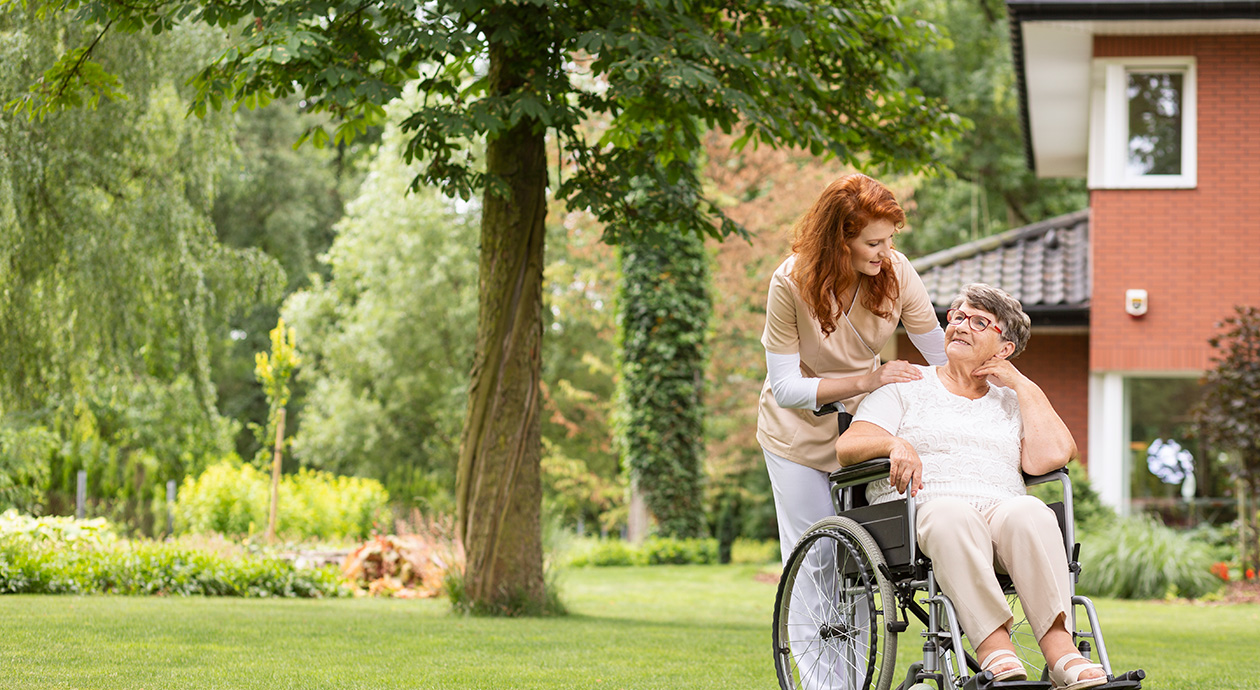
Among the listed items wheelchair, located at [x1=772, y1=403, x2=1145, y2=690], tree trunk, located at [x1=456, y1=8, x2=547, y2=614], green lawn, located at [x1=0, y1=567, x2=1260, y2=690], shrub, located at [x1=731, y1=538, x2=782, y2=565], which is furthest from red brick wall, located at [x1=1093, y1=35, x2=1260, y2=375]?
wheelchair, located at [x1=772, y1=403, x2=1145, y2=690]

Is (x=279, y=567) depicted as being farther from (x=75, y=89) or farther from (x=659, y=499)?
(x=659, y=499)

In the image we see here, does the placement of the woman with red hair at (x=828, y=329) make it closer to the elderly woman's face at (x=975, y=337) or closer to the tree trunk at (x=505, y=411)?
the elderly woman's face at (x=975, y=337)

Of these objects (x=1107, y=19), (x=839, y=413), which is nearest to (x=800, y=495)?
(x=839, y=413)

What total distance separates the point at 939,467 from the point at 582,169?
435 centimetres

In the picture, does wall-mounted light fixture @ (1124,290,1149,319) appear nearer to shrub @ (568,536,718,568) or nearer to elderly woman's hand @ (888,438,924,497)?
shrub @ (568,536,718,568)

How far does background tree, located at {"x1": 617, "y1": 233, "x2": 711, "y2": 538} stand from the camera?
1495 cm

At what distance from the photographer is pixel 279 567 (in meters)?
8.64

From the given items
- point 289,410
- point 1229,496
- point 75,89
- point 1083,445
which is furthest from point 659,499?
point 289,410

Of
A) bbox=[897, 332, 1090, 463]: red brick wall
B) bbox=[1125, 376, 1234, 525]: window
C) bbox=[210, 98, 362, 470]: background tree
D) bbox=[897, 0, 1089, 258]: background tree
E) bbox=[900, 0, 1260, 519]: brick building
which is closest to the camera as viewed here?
bbox=[900, 0, 1260, 519]: brick building

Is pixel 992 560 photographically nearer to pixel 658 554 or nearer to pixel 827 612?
pixel 827 612

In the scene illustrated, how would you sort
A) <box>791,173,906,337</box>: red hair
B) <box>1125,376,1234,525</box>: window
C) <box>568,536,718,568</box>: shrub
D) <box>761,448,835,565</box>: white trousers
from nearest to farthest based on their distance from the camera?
<box>791,173,906,337</box>: red hair
<box>761,448,835,565</box>: white trousers
<box>1125,376,1234,525</box>: window
<box>568,536,718,568</box>: shrub

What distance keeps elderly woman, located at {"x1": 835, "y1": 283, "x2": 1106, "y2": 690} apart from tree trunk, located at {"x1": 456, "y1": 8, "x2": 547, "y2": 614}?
3.58 m

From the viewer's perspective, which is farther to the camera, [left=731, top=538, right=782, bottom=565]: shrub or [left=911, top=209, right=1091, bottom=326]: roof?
Result: [left=731, top=538, right=782, bottom=565]: shrub

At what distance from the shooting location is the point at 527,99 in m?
5.84
